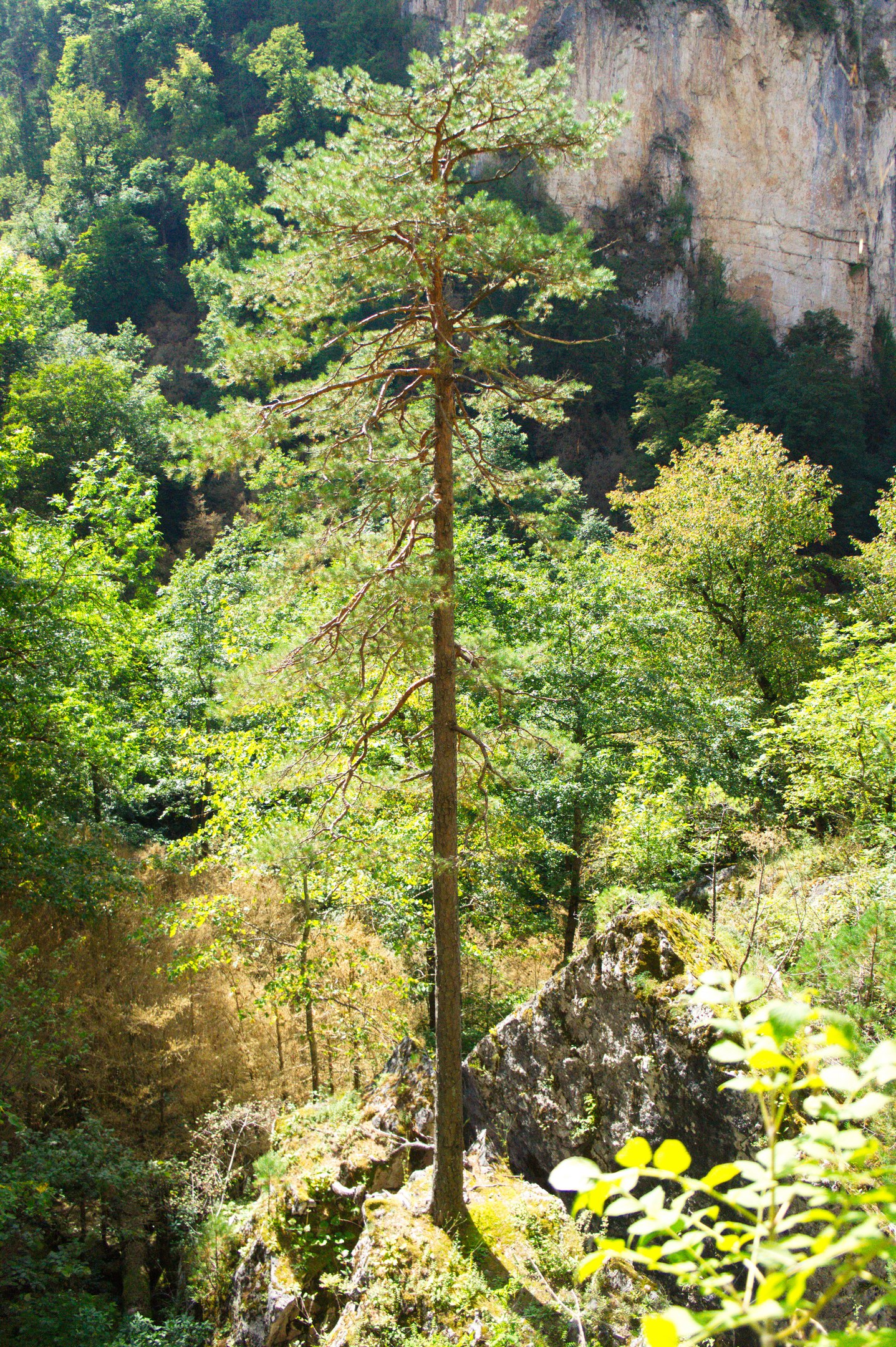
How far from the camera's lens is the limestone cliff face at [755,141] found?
33.4m

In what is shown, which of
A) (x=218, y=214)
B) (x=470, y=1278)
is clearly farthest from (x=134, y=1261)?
(x=218, y=214)

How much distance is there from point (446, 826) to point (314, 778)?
2.12m

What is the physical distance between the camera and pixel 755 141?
34.6 m

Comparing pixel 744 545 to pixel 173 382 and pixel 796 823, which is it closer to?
pixel 796 823

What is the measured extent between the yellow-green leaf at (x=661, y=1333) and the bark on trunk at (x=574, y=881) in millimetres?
9371

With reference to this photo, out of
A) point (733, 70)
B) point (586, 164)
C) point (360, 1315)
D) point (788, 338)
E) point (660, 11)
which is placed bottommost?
point (360, 1315)

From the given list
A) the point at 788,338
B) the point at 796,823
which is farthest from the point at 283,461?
the point at 788,338

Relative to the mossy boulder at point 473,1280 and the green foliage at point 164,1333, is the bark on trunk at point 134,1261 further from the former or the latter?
the mossy boulder at point 473,1280

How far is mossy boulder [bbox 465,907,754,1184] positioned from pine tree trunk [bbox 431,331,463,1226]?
1.00m

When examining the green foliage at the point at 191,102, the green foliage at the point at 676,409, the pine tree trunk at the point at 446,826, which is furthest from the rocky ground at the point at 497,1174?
the green foliage at the point at 191,102

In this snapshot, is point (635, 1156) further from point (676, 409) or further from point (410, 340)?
point (676, 409)

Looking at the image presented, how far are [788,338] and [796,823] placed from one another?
30.8m

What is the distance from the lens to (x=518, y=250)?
480 centimetres

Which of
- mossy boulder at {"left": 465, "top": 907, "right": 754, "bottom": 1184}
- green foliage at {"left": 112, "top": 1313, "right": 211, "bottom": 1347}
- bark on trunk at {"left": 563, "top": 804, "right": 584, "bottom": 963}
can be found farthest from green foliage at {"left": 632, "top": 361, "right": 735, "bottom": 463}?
green foliage at {"left": 112, "top": 1313, "right": 211, "bottom": 1347}
